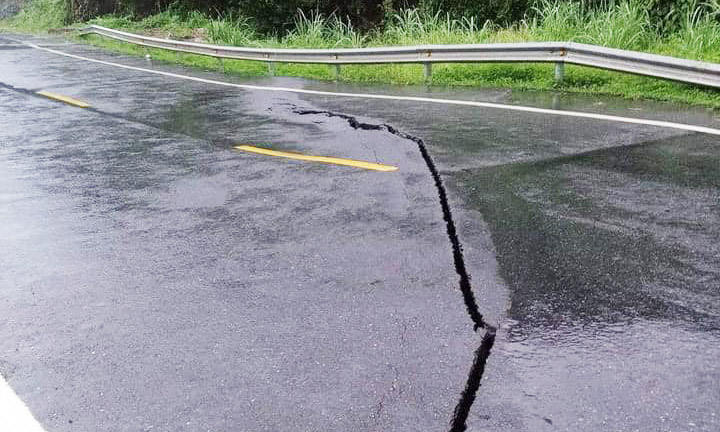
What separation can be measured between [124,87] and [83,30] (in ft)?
53.7

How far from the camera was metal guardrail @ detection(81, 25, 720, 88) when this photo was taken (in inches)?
320

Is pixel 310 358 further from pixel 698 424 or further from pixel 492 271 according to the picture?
pixel 698 424

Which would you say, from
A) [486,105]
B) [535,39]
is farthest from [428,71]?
[486,105]

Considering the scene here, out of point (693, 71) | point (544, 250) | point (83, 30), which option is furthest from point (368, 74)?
point (83, 30)

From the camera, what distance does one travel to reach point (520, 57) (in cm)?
1030

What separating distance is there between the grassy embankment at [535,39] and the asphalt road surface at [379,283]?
194 cm

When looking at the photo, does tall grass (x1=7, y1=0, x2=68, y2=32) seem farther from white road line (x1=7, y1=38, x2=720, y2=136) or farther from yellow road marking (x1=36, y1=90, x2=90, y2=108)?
yellow road marking (x1=36, y1=90, x2=90, y2=108)

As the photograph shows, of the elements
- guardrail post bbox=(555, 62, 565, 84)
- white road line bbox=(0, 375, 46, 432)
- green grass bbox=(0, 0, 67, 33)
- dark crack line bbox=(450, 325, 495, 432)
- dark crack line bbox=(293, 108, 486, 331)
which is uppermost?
green grass bbox=(0, 0, 67, 33)

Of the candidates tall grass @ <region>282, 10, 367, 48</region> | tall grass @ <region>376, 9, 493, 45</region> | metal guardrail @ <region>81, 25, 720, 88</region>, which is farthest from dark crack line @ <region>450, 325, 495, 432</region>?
tall grass @ <region>282, 10, 367, 48</region>

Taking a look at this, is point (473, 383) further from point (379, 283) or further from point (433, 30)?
point (433, 30)

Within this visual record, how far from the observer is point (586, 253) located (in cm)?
411

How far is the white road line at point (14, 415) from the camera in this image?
276 centimetres

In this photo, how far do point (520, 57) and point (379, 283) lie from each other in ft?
24.5

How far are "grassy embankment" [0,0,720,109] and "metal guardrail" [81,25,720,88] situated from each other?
32cm
